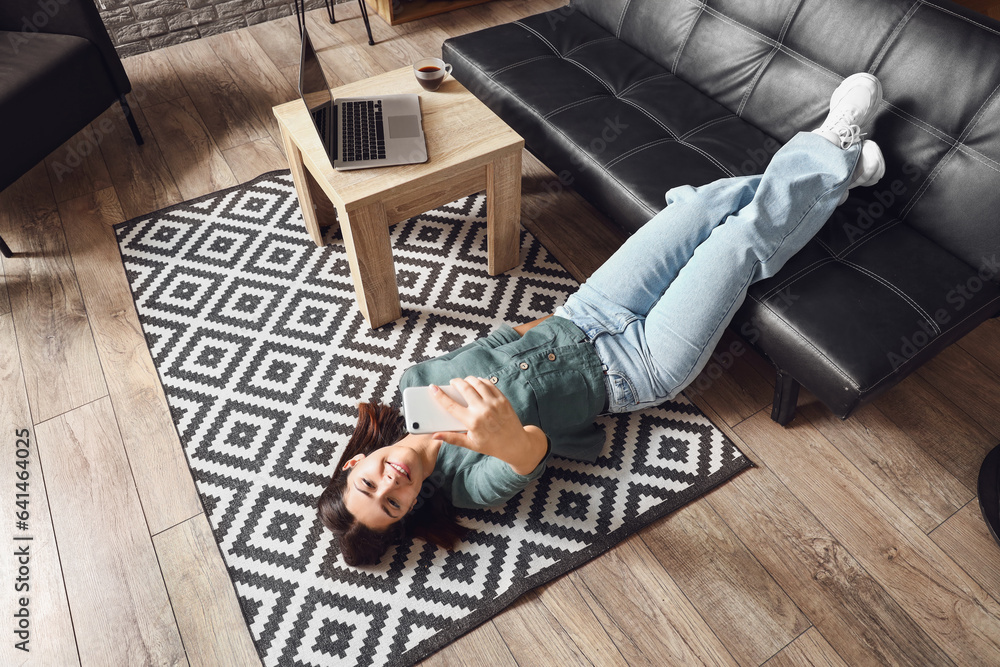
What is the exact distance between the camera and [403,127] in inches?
67.2

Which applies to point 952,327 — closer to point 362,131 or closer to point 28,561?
point 362,131

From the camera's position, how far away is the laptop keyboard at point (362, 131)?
5.35ft

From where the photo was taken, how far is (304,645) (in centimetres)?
133

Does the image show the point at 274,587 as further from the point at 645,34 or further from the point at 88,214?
the point at 645,34

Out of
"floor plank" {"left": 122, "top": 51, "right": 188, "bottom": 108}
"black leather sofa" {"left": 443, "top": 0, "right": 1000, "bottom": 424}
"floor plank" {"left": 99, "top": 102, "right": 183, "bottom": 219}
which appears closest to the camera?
"black leather sofa" {"left": 443, "top": 0, "right": 1000, "bottom": 424}

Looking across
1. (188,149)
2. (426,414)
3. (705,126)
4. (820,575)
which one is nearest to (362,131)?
(426,414)

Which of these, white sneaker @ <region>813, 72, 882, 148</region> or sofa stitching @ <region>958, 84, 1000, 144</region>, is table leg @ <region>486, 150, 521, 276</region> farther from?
sofa stitching @ <region>958, 84, 1000, 144</region>

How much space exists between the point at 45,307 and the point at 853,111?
224cm

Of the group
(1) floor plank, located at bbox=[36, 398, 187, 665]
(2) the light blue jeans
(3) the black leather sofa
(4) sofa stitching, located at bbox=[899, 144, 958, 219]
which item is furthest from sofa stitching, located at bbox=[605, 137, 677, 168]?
(1) floor plank, located at bbox=[36, 398, 187, 665]

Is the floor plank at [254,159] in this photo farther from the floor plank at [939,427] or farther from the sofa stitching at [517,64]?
the floor plank at [939,427]

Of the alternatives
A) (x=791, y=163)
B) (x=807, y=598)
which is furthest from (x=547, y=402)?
(x=791, y=163)

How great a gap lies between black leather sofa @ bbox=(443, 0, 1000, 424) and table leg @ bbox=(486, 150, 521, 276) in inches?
7.2

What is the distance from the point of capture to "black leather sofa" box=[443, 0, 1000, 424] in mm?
1417

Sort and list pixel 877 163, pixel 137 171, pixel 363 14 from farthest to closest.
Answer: pixel 363 14 → pixel 137 171 → pixel 877 163
